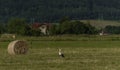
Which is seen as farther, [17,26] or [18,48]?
[17,26]

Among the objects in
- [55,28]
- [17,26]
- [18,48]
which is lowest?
[55,28]

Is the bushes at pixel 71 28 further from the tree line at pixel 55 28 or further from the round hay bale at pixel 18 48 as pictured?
the round hay bale at pixel 18 48

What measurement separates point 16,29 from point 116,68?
10308 centimetres

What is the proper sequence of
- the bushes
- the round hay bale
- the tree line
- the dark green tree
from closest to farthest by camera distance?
the round hay bale
the tree line
the dark green tree
the bushes

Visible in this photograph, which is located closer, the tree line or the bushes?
the tree line

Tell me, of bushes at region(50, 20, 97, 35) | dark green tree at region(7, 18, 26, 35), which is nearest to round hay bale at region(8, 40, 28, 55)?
dark green tree at region(7, 18, 26, 35)

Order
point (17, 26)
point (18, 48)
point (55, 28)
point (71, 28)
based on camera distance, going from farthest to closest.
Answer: point (17, 26), point (71, 28), point (55, 28), point (18, 48)

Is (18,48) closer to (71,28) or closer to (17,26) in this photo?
(71,28)

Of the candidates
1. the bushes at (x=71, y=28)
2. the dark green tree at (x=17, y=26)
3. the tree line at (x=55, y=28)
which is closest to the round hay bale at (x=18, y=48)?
the tree line at (x=55, y=28)

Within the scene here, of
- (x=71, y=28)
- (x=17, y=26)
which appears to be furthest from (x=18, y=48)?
(x=17, y=26)

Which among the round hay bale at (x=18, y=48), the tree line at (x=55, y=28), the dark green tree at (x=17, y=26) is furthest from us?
the dark green tree at (x=17, y=26)

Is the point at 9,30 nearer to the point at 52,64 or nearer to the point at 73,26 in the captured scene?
the point at 73,26

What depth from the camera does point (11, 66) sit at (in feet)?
71.6

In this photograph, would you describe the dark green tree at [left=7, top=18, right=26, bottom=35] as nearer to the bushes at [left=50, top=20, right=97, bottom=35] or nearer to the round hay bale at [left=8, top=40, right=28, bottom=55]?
the bushes at [left=50, top=20, right=97, bottom=35]
